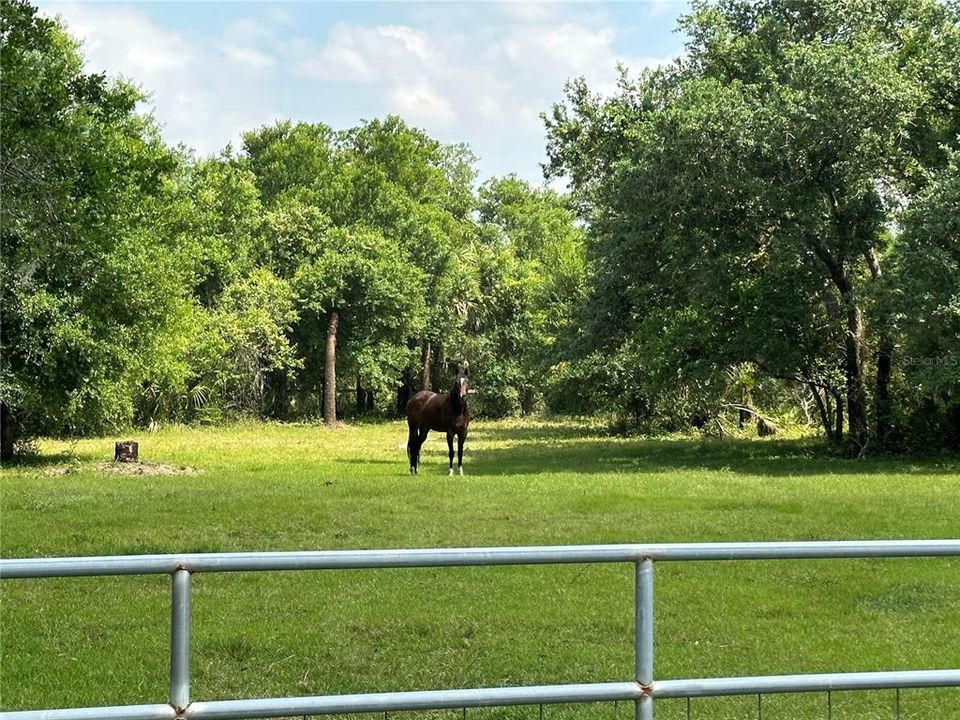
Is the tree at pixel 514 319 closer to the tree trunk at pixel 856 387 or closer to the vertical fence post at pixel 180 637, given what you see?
the tree trunk at pixel 856 387

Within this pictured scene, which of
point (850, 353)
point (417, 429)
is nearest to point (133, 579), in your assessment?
point (417, 429)

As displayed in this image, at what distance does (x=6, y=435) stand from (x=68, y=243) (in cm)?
838

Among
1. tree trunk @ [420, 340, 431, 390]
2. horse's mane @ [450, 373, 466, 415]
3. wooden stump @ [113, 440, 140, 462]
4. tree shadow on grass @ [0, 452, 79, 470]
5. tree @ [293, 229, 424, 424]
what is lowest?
tree shadow on grass @ [0, 452, 79, 470]

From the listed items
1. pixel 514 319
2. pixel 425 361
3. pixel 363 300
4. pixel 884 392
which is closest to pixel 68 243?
pixel 884 392

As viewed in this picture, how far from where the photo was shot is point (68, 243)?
17.5 metres

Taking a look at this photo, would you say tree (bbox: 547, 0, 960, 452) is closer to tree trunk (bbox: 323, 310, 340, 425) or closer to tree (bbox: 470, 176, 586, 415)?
tree (bbox: 470, 176, 586, 415)

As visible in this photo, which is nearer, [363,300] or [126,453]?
[126,453]

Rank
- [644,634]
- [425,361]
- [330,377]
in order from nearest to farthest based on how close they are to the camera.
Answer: [644,634]
[330,377]
[425,361]

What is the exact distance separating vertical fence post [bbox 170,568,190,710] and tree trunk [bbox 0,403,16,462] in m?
22.7

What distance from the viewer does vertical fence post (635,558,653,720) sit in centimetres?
347

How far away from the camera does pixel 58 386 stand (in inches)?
859

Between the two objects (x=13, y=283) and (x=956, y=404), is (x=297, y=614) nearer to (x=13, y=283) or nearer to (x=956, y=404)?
(x=13, y=283)

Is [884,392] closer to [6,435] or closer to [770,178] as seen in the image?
[770,178]

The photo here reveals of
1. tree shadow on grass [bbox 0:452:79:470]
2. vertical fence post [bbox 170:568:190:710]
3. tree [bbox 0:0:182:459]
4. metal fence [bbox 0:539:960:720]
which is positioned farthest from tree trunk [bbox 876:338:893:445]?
vertical fence post [bbox 170:568:190:710]
